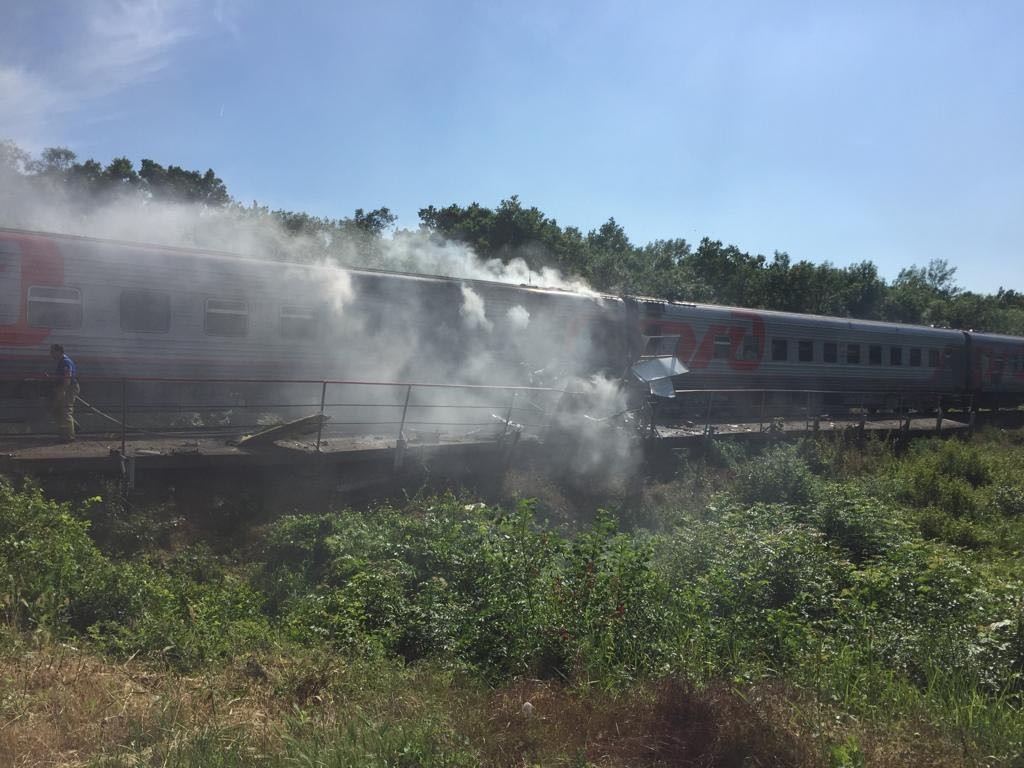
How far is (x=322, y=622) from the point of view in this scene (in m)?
7.00

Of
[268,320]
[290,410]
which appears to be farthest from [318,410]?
[268,320]

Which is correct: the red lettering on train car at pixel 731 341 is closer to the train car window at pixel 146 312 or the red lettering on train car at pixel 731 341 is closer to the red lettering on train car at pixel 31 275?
the train car window at pixel 146 312

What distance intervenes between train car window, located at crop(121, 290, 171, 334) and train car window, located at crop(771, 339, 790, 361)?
16051 mm

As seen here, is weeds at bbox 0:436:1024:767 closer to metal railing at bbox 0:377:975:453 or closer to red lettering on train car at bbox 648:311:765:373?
metal railing at bbox 0:377:975:453

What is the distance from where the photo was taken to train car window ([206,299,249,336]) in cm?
1451

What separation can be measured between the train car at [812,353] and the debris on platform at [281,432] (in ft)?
28.2

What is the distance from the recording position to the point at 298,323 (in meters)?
15.5

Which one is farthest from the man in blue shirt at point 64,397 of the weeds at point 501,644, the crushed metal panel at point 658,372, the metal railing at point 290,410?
the crushed metal panel at point 658,372

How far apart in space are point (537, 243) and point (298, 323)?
20.4 metres

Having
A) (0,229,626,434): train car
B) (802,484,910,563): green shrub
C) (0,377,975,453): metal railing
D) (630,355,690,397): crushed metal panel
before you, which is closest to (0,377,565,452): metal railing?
(0,377,975,453): metal railing

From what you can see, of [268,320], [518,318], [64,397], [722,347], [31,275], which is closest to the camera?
[64,397]

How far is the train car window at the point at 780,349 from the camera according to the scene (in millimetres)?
22453

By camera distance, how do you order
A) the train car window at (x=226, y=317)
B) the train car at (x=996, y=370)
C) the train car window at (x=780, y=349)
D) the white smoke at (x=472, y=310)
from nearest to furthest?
the train car window at (x=226, y=317) → the white smoke at (x=472, y=310) → the train car window at (x=780, y=349) → the train car at (x=996, y=370)

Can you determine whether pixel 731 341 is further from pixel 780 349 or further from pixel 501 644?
pixel 501 644
